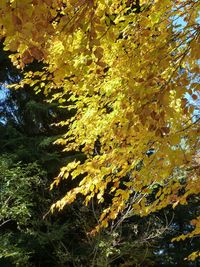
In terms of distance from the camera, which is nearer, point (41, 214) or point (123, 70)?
point (123, 70)

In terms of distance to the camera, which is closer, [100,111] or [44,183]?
[100,111]

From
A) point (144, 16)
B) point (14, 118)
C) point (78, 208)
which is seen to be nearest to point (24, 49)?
point (144, 16)

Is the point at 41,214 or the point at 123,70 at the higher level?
the point at 123,70

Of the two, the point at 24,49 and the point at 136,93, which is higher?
the point at 24,49

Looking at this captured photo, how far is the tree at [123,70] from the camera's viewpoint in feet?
6.72

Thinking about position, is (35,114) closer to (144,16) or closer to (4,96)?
(4,96)

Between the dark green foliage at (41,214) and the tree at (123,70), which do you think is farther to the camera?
the dark green foliage at (41,214)

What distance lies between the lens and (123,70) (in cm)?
321

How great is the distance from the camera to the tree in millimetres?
2049

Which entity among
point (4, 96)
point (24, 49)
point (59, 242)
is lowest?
point (59, 242)

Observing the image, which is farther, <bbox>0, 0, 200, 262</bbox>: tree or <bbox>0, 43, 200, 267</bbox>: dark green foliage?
<bbox>0, 43, 200, 267</bbox>: dark green foliage

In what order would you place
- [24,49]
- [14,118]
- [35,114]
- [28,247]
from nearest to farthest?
[24,49] → [28,247] → [35,114] → [14,118]

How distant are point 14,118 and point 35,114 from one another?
0.95 meters

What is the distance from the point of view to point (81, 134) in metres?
3.90
